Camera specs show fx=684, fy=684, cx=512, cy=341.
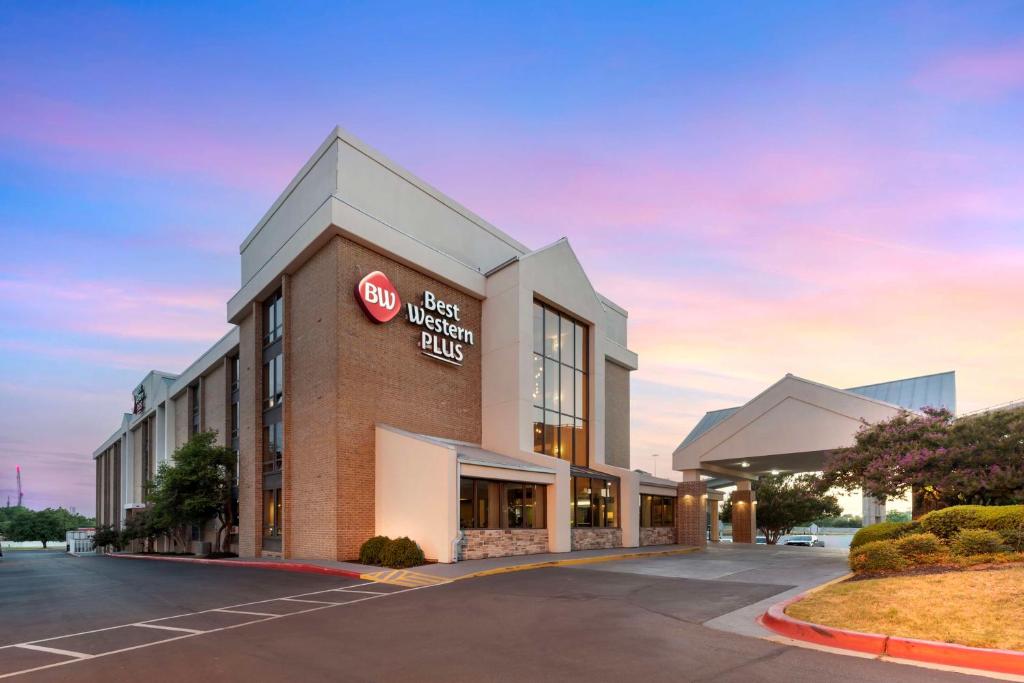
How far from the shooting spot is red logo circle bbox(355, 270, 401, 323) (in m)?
24.6

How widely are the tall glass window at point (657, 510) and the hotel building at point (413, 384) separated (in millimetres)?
121

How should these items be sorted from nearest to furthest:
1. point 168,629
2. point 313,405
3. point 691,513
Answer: point 168,629 < point 313,405 < point 691,513

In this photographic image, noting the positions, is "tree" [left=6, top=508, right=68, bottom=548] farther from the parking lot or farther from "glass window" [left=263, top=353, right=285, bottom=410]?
the parking lot

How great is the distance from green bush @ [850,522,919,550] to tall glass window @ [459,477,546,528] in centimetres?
1191

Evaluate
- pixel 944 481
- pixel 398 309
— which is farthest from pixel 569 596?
pixel 398 309

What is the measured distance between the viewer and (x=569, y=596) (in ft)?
48.0

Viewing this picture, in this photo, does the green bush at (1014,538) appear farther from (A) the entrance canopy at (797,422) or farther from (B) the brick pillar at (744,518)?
(B) the brick pillar at (744,518)

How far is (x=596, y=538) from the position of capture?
29688 mm

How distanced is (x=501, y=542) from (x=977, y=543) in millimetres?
14717

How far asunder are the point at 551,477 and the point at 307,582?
11.5 meters

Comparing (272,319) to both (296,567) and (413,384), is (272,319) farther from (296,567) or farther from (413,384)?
(296,567)

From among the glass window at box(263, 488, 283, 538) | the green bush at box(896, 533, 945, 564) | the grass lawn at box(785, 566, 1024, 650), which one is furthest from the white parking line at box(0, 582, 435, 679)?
the glass window at box(263, 488, 283, 538)

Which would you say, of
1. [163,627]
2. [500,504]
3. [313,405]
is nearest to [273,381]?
[313,405]

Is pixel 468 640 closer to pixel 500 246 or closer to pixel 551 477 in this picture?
pixel 551 477
